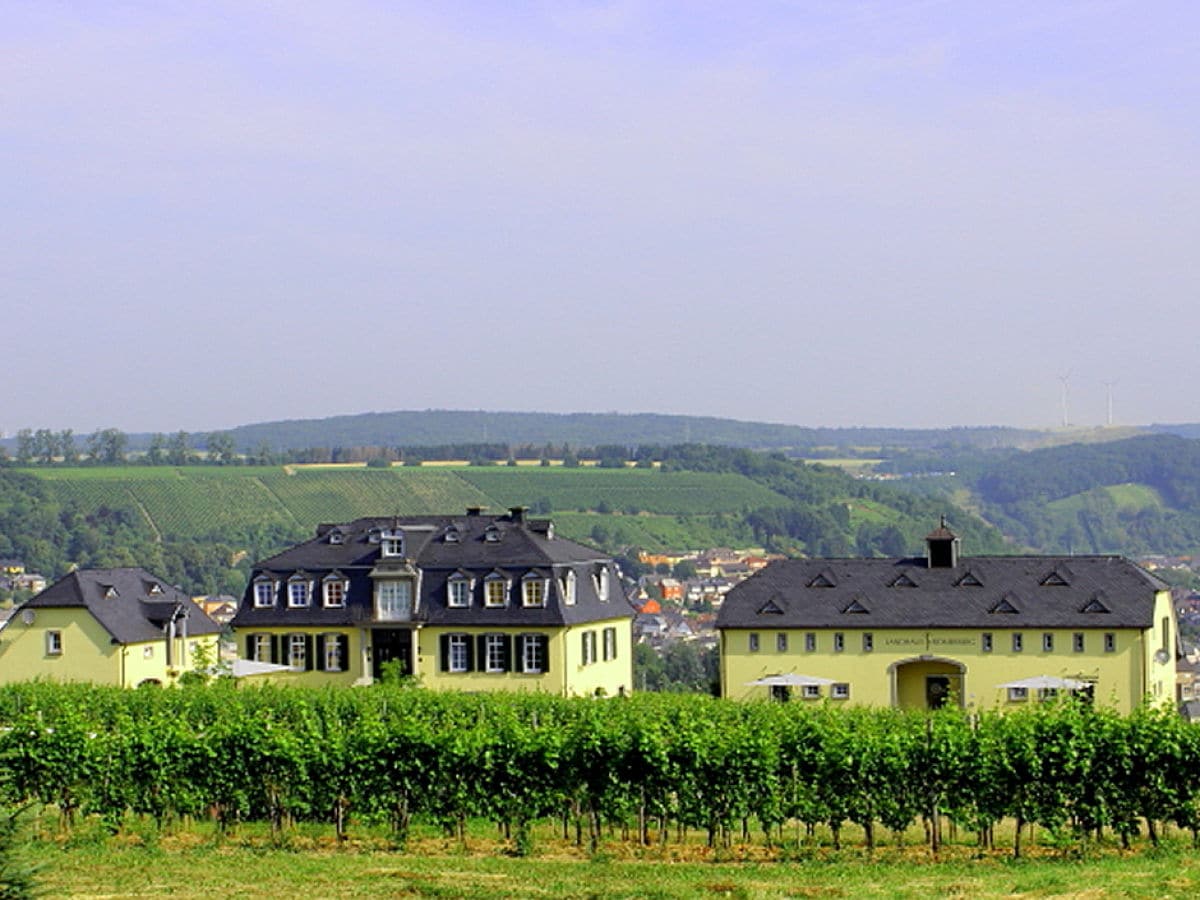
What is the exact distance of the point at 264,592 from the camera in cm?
6081

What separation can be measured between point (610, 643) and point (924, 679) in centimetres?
1043

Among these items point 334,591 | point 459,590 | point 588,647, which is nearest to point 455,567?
point 459,590

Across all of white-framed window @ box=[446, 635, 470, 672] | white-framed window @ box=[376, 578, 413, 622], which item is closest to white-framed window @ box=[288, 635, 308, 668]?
white-framed window @ box=[376, 578, 413, 622]

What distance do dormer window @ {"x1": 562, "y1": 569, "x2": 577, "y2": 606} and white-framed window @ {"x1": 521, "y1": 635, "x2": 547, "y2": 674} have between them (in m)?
1.65

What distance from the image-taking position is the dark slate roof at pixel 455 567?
57.8 metres

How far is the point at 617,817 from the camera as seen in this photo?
32.3 metres

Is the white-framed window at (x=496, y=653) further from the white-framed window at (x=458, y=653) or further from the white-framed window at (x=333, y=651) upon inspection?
the white-framed window at (x=333, y=651)

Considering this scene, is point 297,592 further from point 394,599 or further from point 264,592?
point 394,599

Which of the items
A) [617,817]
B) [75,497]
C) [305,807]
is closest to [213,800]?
[305,807]

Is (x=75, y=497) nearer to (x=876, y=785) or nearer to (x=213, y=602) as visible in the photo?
(x=213, y=602)

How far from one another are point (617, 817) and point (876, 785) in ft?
15.1

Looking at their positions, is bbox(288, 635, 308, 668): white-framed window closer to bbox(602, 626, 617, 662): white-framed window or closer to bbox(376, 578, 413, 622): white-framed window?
bbox(376, 578, 413, 622): white-framed window

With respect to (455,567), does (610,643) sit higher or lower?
lower

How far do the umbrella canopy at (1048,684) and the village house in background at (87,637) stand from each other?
26.7 metres
